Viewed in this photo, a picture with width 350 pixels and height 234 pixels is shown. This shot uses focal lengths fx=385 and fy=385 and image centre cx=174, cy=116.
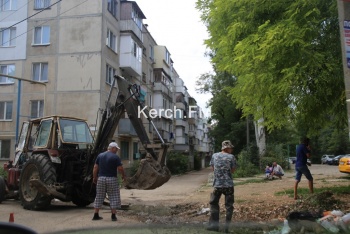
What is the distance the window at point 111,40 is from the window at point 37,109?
21.0ft

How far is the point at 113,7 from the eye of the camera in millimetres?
29656

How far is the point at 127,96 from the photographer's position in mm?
11023

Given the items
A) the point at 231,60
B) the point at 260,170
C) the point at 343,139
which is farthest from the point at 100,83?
the point at 343,139

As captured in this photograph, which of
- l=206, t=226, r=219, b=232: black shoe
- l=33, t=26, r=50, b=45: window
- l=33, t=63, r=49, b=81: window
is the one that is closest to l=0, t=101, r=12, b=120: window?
l=33, t=63, r=49, b=81: window

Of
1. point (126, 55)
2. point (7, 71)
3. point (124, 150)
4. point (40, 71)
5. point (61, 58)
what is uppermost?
point (126, 55)

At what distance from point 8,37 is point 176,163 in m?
18.9

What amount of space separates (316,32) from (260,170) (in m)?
22.9

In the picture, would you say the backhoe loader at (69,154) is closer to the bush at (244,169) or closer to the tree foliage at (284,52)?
the tree foliage at (284,52)

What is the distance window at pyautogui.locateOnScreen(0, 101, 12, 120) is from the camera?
93.3 ft

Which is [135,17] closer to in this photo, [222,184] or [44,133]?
[44,133]

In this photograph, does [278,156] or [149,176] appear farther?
[278,156]

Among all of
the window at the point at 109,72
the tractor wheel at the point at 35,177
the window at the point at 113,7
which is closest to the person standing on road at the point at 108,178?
the tractor wheel at the point at 35,177

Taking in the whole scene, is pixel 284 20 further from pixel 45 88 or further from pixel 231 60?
pixel 45 88

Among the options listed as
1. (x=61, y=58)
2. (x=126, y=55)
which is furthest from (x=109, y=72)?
(x=61, y=58)
